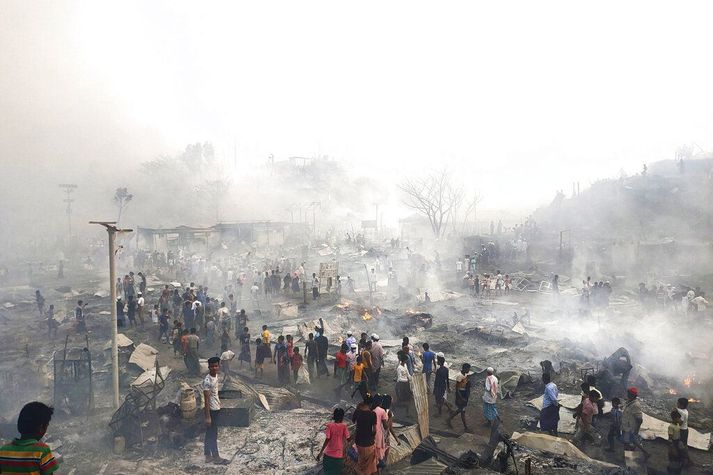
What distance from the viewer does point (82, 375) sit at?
1016cm

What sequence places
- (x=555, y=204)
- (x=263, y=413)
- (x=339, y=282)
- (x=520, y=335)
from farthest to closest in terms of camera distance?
1. (x=555, y=204)
2. (x=339, y=282)
3. (x=520, y=335)
4. (x=263, y=413)

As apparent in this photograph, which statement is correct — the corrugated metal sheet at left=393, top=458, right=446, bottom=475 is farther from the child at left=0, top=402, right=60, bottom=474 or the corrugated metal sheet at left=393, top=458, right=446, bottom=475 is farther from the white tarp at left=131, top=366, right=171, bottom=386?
the white tarp at left=131, top=366, right=171, bottom=386

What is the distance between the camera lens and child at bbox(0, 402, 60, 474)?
3480 mm

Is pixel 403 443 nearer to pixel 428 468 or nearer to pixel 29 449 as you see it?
pixel 428 468

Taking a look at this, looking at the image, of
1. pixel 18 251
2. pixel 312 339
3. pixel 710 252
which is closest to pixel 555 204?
Result: pixel 710 252

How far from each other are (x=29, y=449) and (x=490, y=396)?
25.2 feet

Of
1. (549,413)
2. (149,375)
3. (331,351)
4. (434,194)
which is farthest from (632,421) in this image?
(434,194)

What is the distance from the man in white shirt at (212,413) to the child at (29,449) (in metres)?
4.01

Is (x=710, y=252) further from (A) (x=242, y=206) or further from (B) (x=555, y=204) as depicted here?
(A) (x=242, y=206)

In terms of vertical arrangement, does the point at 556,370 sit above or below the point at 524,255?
below

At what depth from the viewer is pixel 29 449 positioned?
11.5 feet

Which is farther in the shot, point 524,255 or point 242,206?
point 242,206

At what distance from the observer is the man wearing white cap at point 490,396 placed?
336 inches

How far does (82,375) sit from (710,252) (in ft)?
113
